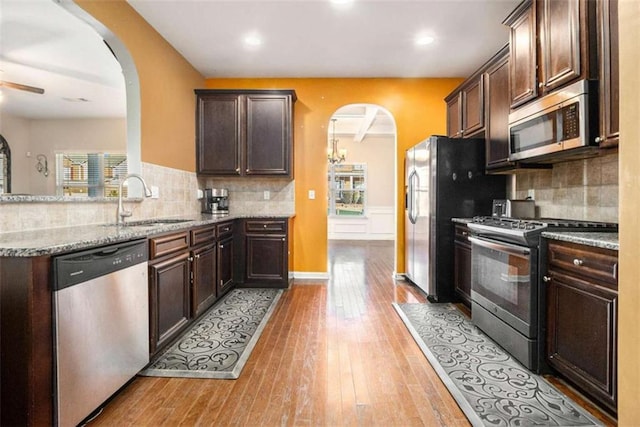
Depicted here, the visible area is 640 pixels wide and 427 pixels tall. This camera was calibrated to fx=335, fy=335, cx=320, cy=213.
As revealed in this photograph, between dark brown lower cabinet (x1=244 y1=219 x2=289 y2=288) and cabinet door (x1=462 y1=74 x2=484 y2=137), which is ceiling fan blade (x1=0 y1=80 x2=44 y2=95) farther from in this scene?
cabinet door (x1=462 y1=74 x2=484 y2=137)

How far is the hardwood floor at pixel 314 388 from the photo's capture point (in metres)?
1.68

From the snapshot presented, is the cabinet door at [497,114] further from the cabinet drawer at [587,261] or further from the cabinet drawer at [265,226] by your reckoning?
the cabinet drawer at [265,226]

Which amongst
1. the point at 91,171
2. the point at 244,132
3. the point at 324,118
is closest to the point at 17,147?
→ the point at 91,171

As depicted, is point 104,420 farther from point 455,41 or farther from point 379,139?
point 379,139

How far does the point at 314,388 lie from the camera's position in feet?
6.35

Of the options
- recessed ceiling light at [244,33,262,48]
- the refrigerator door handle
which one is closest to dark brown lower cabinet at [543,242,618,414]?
the refrigerator door handle

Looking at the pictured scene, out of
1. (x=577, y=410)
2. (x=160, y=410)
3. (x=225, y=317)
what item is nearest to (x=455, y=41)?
(x=577, y=410)

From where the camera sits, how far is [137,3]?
2.82 m

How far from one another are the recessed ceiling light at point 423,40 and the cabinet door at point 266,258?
2.60 meters

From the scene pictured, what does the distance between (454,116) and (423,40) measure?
3.34 feet

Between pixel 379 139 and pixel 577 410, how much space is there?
7.95 meters

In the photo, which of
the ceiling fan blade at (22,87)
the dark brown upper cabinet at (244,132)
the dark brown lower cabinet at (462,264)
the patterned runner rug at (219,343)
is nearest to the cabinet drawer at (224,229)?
the patterned runner rug at (219,343)

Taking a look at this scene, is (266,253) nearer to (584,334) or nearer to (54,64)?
(584,334)

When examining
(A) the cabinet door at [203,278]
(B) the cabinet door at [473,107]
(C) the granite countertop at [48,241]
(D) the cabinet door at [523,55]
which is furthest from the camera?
(B) the cabinet door at [473,107]
